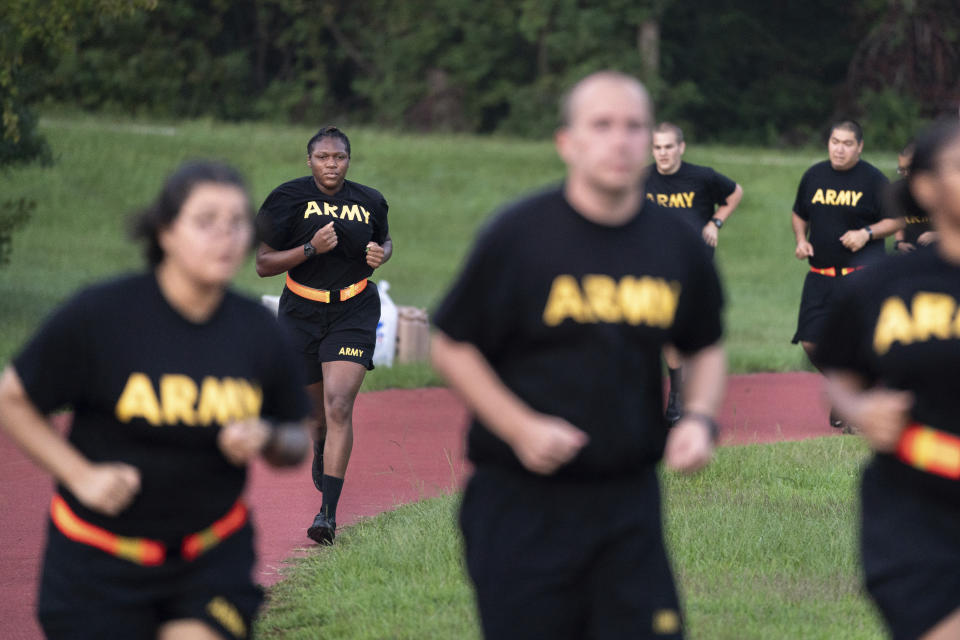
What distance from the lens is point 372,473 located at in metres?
10.5

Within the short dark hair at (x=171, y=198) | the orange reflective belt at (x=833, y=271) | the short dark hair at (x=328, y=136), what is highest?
the short dark hair at (x=171, y=198)

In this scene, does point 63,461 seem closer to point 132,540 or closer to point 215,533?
point 132,540

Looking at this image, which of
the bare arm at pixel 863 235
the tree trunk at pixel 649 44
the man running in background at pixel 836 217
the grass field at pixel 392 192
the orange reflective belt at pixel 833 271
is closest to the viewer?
the bare arm at pixel 863 235

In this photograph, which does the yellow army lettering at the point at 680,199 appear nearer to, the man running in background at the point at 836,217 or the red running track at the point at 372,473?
the man running in background at the point at 836,217

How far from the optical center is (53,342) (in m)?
3.70

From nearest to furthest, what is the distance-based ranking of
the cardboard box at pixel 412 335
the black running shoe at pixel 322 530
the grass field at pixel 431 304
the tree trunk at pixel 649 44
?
the grass field at pixel 431 304
the black running shoe at pixel 322 530
the cardboard box at pixel 412 335
the tree trunk at pixel 649 44

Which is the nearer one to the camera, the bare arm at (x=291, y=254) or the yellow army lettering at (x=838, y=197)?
the bare arm at (x=291, y=254)

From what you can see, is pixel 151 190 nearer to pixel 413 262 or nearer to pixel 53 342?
pixel 413 262

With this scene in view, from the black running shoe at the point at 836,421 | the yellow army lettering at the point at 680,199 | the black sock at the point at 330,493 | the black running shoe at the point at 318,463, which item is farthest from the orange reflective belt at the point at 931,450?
the black running shoe at the point at 836,421

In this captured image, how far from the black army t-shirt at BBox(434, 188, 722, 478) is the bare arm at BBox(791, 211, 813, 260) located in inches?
315

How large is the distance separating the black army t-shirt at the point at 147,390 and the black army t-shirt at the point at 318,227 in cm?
465

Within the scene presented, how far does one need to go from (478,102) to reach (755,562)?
40538 millimetres

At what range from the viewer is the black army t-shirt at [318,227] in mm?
8484

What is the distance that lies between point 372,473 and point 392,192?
74.4 ft
